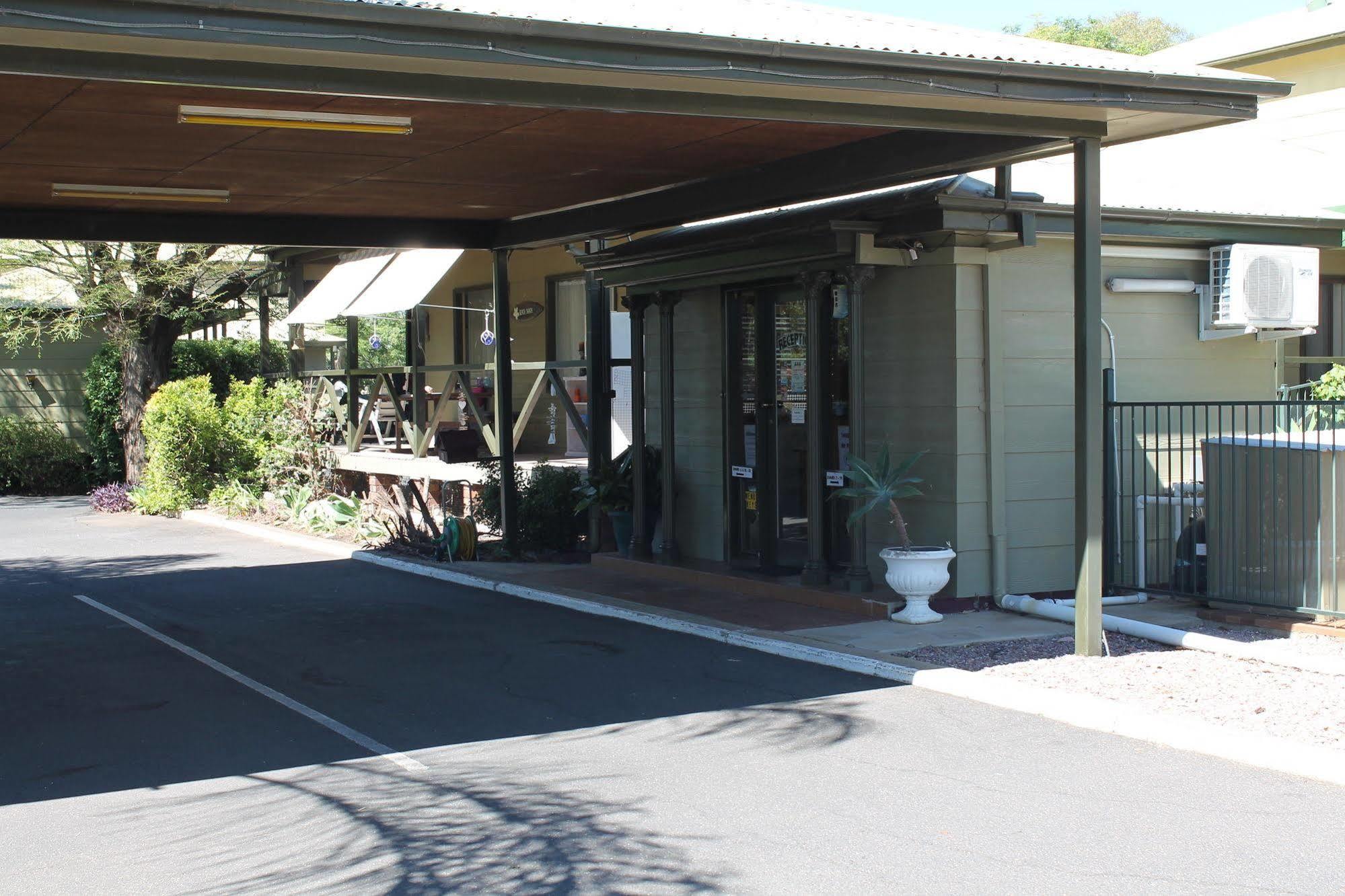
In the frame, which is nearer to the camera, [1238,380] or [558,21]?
[558,21]

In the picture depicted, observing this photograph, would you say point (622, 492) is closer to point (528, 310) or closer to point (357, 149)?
point (357, 149)

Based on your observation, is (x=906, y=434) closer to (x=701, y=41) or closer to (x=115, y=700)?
(x=701, y=41)

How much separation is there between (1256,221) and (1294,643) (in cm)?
423

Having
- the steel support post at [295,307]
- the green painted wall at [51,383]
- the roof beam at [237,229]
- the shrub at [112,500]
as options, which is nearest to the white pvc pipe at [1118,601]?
the roof beam at [237,229]

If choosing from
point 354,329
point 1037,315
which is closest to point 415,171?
point 1037,315

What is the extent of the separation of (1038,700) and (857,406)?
3.46 metres

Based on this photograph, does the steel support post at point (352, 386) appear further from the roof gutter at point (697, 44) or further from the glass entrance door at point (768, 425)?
the roof gutter at point (697, 44)

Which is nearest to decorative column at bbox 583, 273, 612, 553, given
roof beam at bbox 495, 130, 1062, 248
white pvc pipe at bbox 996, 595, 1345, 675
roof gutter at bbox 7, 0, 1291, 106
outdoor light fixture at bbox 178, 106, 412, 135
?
roof beam at bbox 495, 130, 1062, 248

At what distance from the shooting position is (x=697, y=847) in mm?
5098

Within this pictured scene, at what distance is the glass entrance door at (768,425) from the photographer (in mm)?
11445

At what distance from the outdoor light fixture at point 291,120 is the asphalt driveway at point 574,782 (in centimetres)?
350

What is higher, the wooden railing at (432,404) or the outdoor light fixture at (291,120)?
the outdoor light fixture at (291,120)

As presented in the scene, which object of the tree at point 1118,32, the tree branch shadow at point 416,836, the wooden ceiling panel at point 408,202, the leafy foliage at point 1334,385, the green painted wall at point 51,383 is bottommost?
the tree branch shadow at point 416,836

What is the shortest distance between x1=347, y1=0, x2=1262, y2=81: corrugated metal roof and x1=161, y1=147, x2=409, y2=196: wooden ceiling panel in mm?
3131
